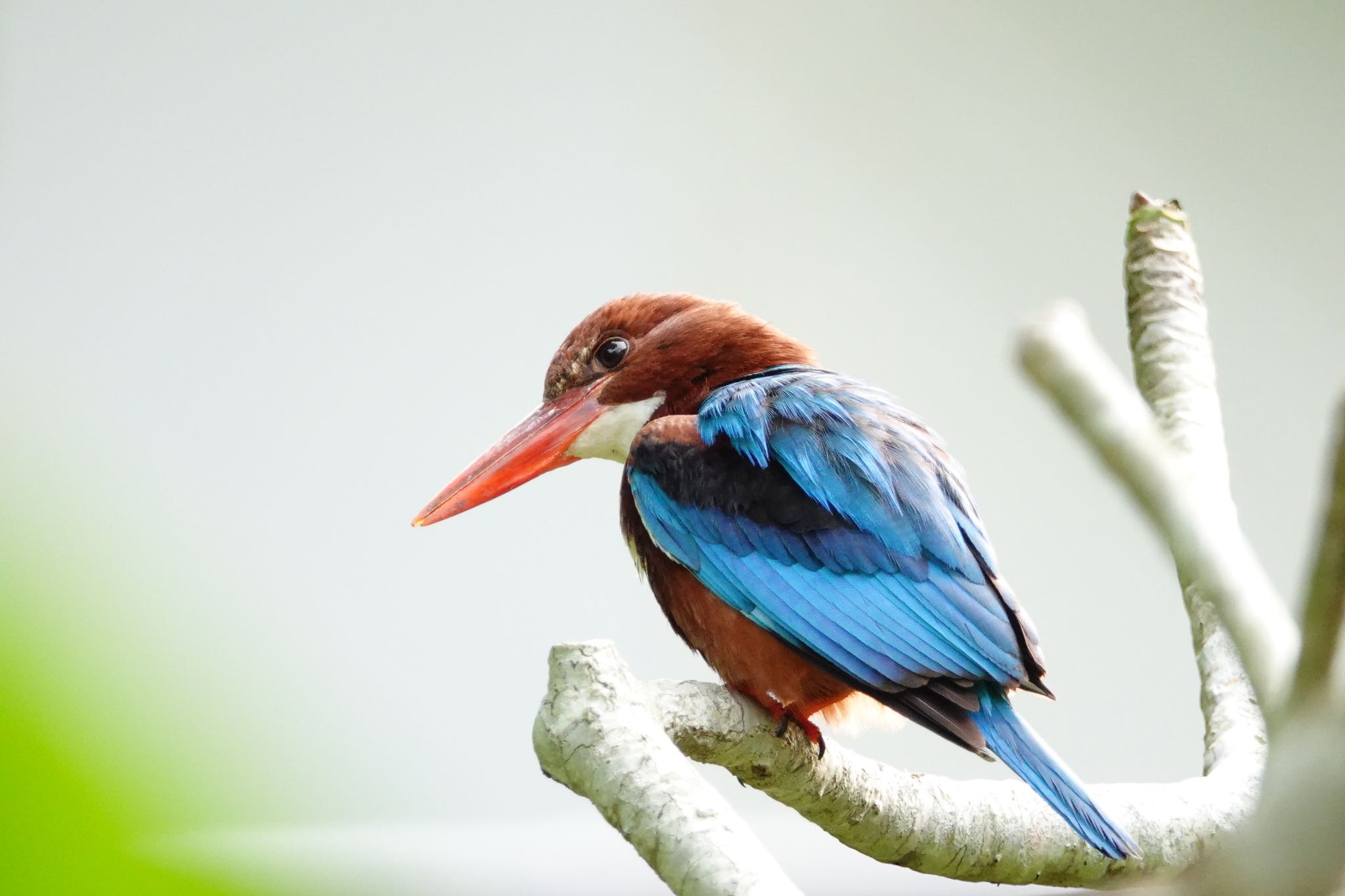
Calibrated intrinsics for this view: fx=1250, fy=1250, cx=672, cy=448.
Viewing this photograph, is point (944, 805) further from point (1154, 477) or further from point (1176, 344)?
point (1154, 477)

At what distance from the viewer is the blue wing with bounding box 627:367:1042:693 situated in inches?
45.7

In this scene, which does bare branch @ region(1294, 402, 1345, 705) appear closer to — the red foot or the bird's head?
the red foot

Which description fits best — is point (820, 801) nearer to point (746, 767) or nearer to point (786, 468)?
point (746, 767)

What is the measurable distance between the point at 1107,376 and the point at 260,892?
0.90 ft

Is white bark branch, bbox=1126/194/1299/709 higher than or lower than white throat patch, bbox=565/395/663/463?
lower

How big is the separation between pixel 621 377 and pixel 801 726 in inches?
21.9

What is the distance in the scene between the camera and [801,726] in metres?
1.16

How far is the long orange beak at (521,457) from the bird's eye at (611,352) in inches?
1.2

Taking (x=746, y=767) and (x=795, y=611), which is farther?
(x=795, y=611)

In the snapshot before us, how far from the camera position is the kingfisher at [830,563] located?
1142mm

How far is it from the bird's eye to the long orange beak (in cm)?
3

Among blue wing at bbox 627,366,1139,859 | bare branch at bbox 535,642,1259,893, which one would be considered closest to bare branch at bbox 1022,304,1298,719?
bare branch at bbox 535,642,1259,893

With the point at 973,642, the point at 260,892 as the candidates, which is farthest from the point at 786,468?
the point at 260,892

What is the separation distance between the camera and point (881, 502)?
Result: 1252 millimetres
